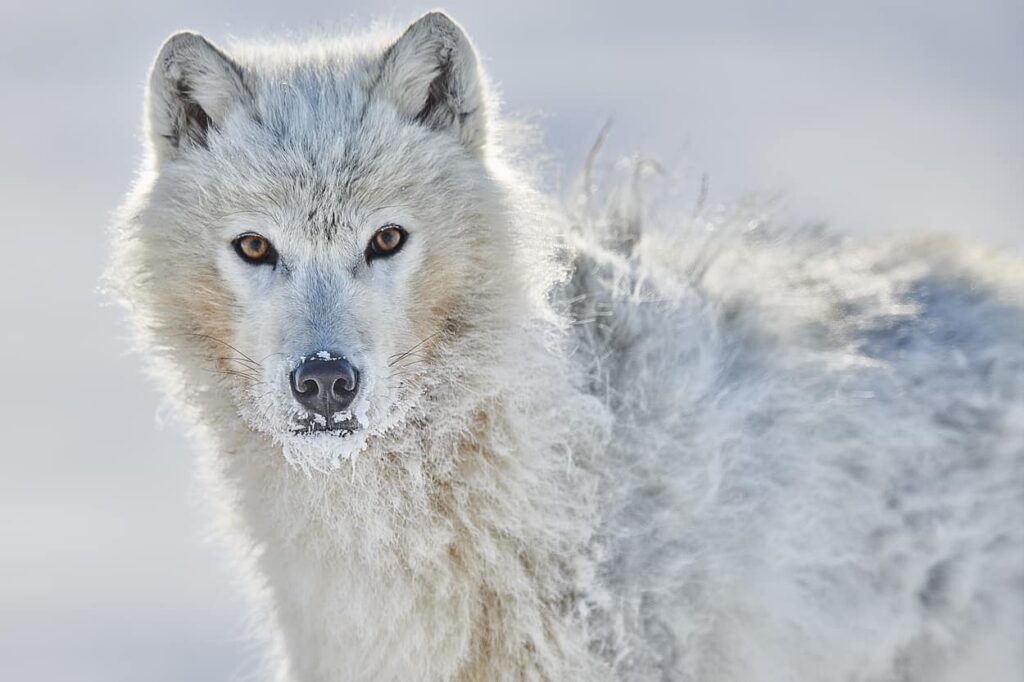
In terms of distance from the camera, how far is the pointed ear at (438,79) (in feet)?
16.3

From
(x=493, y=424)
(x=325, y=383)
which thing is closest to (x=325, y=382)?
(x=325, y=383)

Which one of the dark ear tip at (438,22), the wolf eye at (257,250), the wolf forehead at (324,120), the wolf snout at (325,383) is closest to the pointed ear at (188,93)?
the wolf forehead at (324,120)

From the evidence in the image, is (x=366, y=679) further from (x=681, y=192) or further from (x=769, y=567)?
(x=681, y=192)

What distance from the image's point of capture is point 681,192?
20.2 feet

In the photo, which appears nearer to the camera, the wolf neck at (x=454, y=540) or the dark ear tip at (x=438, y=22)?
the wolf neck at (x=454, y=540)

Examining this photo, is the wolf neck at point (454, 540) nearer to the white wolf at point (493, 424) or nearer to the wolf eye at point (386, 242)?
the white wolf at point (493, 424)

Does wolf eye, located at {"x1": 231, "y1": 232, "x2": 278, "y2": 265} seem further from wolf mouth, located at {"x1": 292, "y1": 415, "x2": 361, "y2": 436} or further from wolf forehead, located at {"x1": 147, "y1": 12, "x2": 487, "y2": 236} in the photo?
wolf mouth, located at {"x1": 292, "y1": 415, "x2": 361, "y2": 436}

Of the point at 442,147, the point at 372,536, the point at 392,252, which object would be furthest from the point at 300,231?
Result: the point at 372,536

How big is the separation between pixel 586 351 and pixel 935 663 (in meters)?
1.77

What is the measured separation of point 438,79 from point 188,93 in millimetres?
905

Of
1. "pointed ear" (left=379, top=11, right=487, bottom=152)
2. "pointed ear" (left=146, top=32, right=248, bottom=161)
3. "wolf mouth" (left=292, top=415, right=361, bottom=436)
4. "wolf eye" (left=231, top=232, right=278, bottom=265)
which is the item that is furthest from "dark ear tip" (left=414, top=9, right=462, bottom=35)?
"wolf mouth" (left=292, top=415, right=361, bottom=436)

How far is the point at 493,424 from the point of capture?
491 centimetres

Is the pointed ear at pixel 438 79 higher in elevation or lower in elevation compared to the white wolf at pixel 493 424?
higher

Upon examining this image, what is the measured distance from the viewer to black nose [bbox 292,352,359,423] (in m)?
4.44
